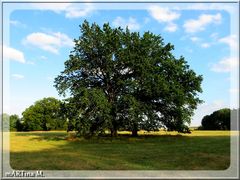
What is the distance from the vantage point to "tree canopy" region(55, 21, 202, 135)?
41438 mm

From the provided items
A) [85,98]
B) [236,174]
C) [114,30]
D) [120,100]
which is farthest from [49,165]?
[114,30]

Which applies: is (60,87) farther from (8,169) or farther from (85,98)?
(8,169)

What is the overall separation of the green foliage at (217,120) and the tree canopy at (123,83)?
122 feet

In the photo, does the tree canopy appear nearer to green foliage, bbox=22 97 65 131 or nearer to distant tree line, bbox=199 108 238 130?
distant tree line, bbox=199 108 238 130

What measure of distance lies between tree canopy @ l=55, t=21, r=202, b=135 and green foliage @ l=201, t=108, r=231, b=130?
Result: 122 ft

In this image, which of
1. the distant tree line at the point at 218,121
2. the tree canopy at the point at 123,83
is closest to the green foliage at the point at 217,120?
the distant tree line at the point at 218,121

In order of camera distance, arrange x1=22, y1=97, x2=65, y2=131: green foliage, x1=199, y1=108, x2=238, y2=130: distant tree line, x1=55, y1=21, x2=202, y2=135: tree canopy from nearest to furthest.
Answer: x1=55, y1=21, x2=202, y2=135: tree canopy
x1=199, y1=108, x2=238, y2=130: distant tree line
x1=22, y1=97, x2=65, y2=131: green foliage

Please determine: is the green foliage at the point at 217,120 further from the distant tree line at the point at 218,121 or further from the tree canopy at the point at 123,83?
the tree canopy at the point at 123,83

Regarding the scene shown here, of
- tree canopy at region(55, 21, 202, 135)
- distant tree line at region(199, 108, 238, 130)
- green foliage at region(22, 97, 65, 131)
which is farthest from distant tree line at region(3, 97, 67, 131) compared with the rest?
tree canopy at region(55, 21, 202, 135)

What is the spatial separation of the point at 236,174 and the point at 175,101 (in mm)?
28562

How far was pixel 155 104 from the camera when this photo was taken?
4616cm

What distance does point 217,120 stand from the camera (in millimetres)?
85250

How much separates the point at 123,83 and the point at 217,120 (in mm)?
49328

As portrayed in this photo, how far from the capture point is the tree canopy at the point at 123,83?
41.4 meters
